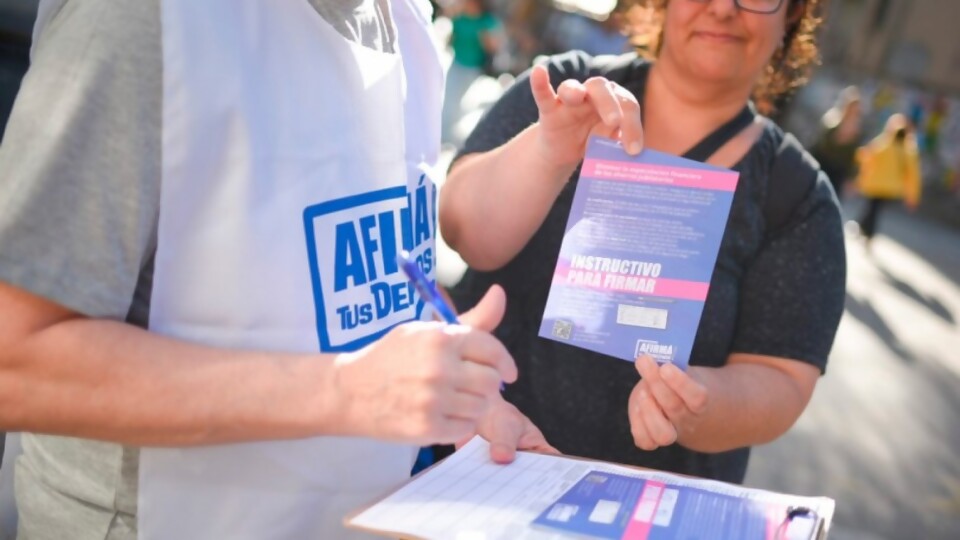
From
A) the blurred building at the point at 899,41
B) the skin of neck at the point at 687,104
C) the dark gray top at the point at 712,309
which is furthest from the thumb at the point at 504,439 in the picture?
the blurred building at the point at 899,41

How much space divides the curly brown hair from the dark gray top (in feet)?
0.95

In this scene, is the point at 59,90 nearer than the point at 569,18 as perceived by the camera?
Yes

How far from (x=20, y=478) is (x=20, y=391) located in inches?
11.8

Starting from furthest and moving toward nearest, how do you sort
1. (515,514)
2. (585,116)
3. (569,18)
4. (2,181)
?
(569,18) → (585,116) → (515,514) → (2,181)

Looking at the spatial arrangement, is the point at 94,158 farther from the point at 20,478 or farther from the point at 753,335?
the point at 753,335

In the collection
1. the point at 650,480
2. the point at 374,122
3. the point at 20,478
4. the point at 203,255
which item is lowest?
the point at 20,478

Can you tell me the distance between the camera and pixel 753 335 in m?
1.79

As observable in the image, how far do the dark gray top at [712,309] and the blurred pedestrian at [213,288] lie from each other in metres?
0.58

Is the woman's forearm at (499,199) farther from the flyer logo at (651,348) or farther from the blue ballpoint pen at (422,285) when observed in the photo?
the blue ballpoint pen at (422,285)

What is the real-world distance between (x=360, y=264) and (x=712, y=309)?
0.79 meters

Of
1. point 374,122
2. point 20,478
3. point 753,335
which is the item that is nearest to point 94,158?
point 374,122

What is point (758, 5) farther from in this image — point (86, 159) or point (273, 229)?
point (86, 159)

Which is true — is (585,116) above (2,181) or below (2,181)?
above

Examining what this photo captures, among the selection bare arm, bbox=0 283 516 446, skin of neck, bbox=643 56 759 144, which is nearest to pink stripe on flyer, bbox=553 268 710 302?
bare arm, bbox=0 283 516 446
